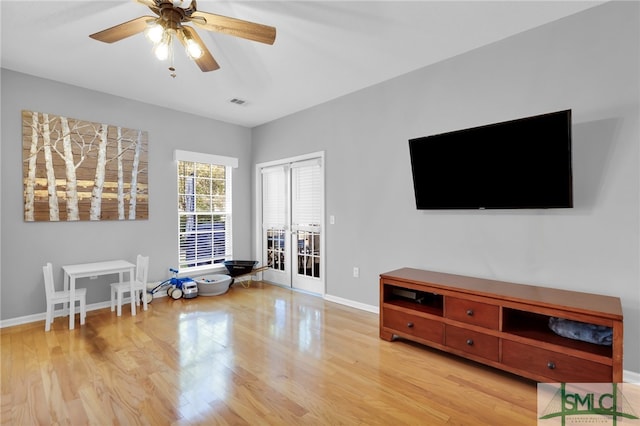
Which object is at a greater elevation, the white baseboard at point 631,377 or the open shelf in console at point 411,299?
the open shelf in console at point 411,299

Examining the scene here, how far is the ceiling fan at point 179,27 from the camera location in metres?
1.95

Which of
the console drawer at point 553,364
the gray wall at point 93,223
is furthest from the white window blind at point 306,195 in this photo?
the console drawer at point 553,364

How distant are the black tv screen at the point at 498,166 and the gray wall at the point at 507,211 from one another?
0.19 meters

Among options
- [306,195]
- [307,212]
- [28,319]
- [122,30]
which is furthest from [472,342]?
[28,319]

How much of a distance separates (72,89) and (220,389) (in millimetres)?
3840

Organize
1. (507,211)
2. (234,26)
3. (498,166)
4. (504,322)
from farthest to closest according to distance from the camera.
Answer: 1. (507,211)
2. (498,166)
3. (504,322)
4. (234,26)

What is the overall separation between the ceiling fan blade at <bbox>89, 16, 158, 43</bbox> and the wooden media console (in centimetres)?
275

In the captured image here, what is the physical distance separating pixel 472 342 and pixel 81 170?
454 centimetres

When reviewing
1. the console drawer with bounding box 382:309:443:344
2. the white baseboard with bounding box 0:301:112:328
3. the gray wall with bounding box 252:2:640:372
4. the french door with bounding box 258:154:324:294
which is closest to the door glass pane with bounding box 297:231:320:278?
the french door with bounding box 258:154:324:294

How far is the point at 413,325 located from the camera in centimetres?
277

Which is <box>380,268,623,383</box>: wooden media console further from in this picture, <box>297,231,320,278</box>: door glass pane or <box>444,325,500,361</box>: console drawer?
<box>297,231,320,278</box>: door glass pane

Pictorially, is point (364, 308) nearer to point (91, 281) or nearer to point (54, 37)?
point (91, 281)

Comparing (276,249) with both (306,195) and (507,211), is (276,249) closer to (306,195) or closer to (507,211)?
(306,195)

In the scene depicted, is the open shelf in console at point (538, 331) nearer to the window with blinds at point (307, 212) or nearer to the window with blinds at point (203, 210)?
the window with blinds at point (307, 212)
